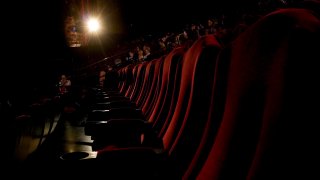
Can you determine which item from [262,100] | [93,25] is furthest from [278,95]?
[93,25]

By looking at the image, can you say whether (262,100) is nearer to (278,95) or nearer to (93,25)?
(278,95)

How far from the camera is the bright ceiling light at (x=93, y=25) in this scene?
277 inches

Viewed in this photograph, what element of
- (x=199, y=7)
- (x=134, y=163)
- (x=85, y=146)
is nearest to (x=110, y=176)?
(x=134, y=163)

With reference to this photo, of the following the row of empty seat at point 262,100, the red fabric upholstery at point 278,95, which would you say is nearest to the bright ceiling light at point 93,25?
the row of empty seat at point 262,100

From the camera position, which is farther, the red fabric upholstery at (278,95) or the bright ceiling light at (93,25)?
the bright ceiling light at (93,25)

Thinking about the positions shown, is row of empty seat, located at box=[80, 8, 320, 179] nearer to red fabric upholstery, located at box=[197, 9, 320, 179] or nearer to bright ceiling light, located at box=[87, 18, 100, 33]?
red fabric upholstery, located at box=[197, 9, 320, 179]

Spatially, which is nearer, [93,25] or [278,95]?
[278,95]

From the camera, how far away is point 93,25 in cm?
709

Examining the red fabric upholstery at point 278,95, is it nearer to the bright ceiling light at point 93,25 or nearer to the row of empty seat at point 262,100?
the row of empty seat at point 262,100

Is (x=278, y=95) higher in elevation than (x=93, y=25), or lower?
lower

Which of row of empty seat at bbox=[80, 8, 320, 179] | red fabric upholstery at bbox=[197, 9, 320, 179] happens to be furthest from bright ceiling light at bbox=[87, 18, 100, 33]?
red fabric upholstery at bbox=[197, 9, 320, 179]

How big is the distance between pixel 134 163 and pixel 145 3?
12.6ft

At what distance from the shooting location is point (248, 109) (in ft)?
0.99

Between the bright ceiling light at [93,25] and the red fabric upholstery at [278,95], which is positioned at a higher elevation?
the bright ceiling light at [93,25]
